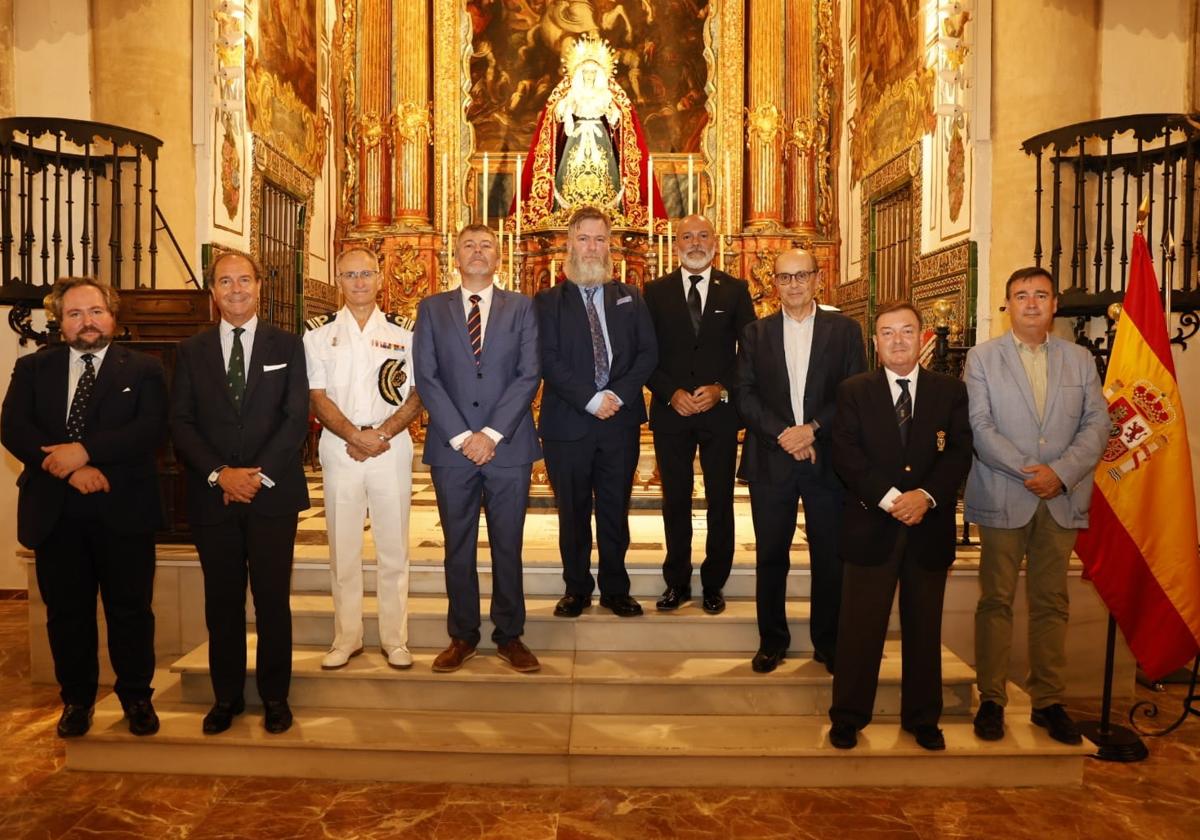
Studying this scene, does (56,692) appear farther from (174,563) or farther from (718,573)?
(718,573)

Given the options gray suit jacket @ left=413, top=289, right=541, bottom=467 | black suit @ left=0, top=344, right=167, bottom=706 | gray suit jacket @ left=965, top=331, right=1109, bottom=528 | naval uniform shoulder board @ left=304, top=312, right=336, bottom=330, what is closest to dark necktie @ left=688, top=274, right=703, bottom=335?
gray suit jacket @ left=413, top=289, right=541, bottom=467

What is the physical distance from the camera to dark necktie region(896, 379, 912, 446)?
3.20 meters

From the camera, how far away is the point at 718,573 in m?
3.99

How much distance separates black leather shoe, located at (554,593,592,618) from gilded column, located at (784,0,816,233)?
7.92 m

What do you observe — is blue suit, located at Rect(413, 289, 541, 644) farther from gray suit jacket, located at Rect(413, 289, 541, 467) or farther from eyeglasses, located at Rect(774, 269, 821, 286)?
eyeglasses, located at Rect(774, 269, 821, 286)

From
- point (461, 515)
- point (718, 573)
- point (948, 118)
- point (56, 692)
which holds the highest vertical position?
point (948, 118)

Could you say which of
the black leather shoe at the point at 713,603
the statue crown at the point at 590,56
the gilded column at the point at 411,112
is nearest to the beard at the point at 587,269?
the black leather shoe at the point at 713,603

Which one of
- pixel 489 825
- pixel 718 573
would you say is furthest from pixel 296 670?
pixel 718 573

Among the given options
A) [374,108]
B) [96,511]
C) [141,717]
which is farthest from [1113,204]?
[374,108]

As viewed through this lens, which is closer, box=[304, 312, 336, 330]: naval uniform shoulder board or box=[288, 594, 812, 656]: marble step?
box=[304, 312, 336, 330]: naval uniform shoulder board

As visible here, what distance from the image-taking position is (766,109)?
10961mm

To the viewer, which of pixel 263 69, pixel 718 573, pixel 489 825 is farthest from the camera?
pixel 263 69

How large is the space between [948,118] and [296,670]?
6248 millimetres

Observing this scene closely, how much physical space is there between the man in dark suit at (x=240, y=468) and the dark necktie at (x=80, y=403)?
0.31 m
